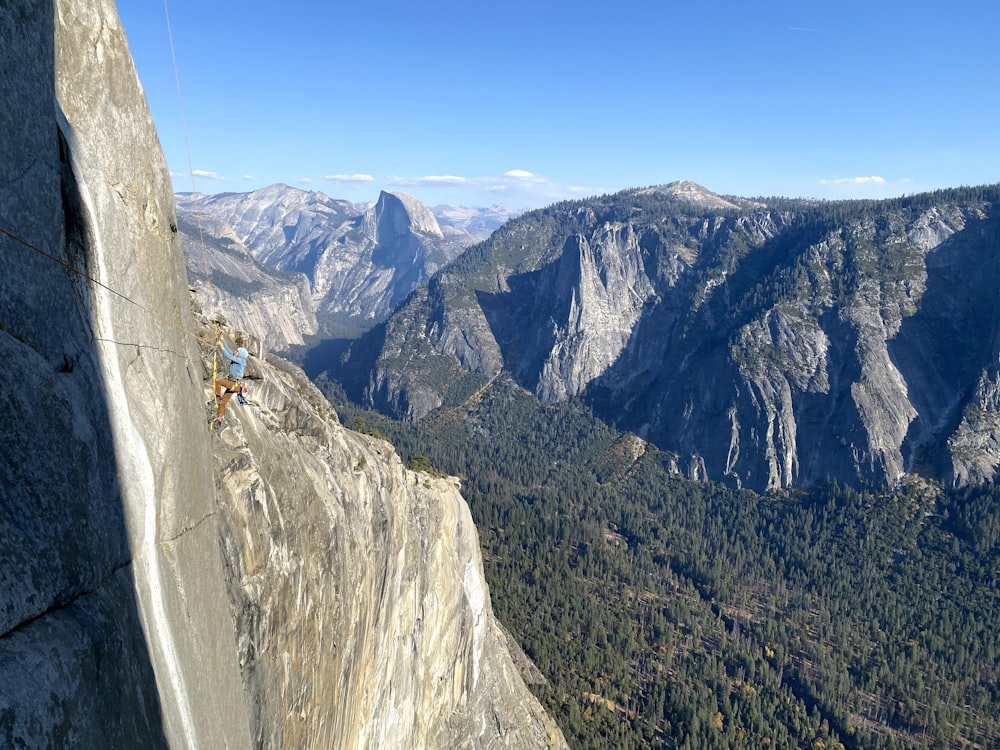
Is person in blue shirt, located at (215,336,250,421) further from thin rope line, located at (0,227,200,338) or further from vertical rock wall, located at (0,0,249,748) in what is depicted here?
thin rope line, located at (0,227,200,338)

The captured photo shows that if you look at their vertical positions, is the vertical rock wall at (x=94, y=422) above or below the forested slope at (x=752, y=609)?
above

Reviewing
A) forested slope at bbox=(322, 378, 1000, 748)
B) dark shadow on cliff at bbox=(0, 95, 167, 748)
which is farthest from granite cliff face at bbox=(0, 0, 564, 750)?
forested slope at bbox=(322, 378, 1000, 748)

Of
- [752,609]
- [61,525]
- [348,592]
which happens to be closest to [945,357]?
[752,609]

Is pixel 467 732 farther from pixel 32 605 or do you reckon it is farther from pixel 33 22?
pixel 33 22

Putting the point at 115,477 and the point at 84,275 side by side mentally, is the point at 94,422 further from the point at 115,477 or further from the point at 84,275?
the point at 84,275

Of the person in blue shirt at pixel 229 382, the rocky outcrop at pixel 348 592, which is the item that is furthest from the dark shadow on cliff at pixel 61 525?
the person in blue shirt at pixel 229 382

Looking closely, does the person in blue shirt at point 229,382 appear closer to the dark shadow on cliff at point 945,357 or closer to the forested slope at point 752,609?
the forested slope at point 752,609

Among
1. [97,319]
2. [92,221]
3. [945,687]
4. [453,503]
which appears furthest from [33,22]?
[945,687]
